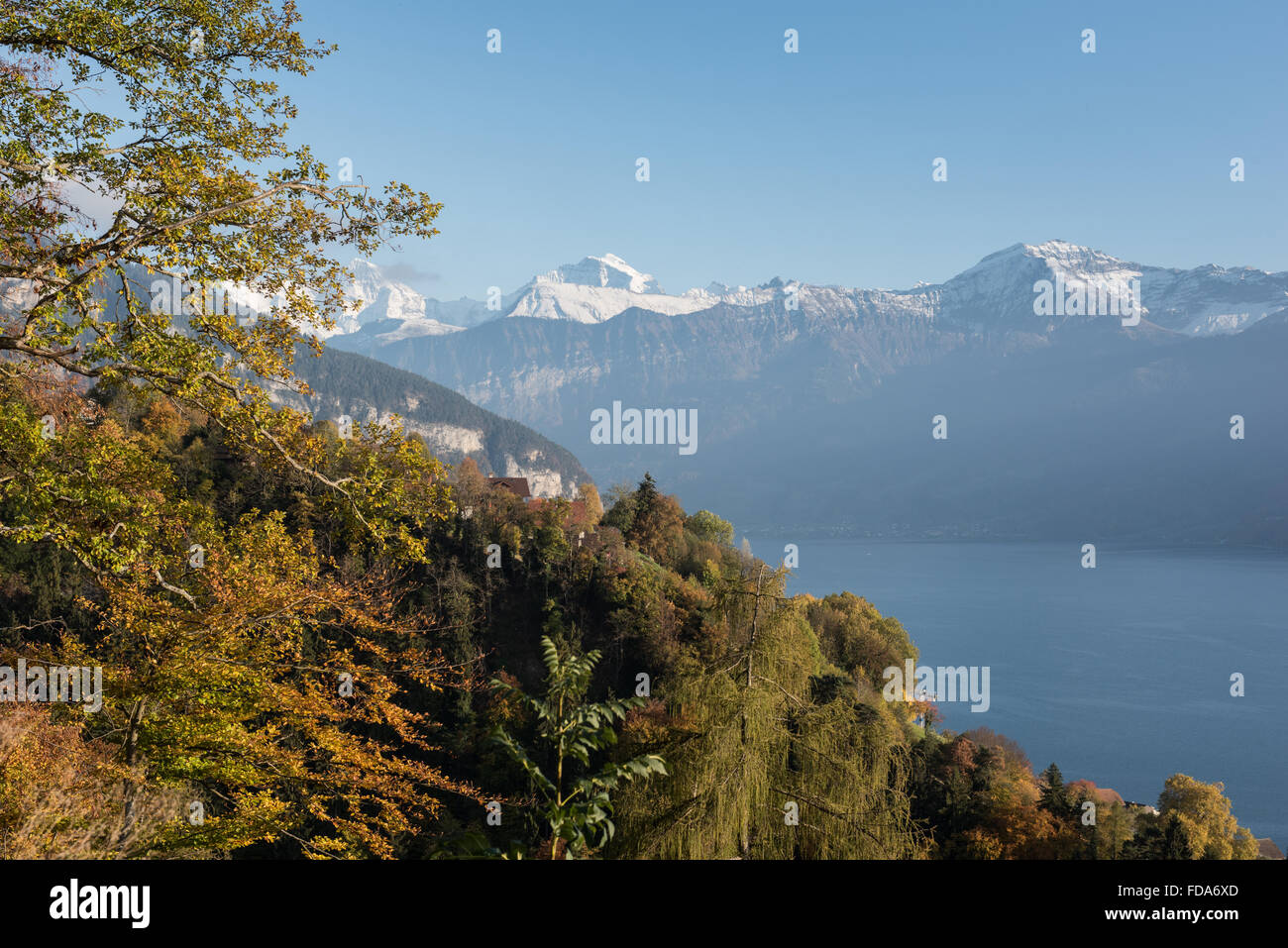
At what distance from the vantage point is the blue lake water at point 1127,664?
248 ft

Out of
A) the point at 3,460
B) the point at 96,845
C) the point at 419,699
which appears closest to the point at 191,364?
the point at 3,460

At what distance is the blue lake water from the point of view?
75.7m

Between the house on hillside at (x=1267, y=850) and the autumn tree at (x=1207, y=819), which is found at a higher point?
the autumn tree at (x=1207, y=819)

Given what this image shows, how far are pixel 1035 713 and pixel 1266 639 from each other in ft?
186

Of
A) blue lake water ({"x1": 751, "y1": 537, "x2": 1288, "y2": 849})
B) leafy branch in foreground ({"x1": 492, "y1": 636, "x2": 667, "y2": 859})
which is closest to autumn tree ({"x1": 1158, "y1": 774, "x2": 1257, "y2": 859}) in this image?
blue lake water ({"x1": 751, "y1": 537, "x2": 1288, "y2": 849})

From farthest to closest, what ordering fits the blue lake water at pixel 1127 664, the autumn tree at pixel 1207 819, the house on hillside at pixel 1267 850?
the blue lake water at pixel 1127 664
the house on hillside at pixel 1267 850
the autumn tree at pixel 1207 819

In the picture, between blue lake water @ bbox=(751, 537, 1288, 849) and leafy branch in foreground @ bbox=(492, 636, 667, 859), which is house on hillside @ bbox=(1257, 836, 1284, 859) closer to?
blue lake water @ bbox=(751, 537, 1288, 849)

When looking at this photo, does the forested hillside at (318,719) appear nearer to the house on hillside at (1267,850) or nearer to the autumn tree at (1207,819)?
the autumn tree at (1207,819)

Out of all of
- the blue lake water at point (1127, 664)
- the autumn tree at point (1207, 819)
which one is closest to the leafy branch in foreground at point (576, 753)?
the autumn tree at point (1207, 819)

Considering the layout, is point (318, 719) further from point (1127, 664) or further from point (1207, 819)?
point (1127, 664)

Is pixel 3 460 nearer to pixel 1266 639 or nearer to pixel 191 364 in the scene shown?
pixel 191 364

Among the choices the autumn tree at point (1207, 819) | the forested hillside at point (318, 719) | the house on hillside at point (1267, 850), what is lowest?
the house on hillside at point (1267, 850)

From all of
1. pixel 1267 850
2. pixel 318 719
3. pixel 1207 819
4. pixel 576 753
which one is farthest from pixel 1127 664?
pixel 576 753
